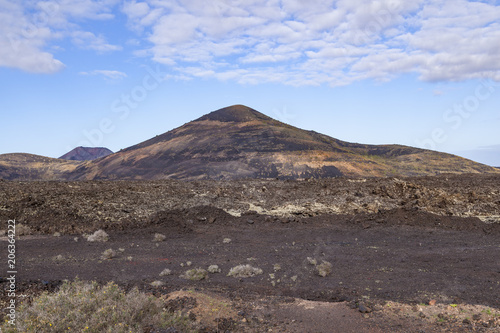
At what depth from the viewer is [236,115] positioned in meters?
74.8

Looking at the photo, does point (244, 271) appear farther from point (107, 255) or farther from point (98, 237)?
point (98, 237)

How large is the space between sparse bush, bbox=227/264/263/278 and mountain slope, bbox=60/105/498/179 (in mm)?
36904

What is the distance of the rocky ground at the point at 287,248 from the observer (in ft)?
26.9

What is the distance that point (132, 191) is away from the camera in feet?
84.2

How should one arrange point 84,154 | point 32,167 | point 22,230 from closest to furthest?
point 22,230 < point 32,167 < point 84,154

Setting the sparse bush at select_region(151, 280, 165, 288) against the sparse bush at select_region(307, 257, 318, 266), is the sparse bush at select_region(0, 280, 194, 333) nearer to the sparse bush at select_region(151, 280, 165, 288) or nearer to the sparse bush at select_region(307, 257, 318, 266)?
the sparse bush at select_region(151, 280, 165, 288)

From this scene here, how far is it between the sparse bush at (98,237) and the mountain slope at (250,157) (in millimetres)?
31788

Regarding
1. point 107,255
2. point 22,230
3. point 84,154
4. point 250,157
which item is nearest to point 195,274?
point 107,255

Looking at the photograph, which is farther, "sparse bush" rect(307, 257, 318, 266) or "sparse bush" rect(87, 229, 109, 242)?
"sparse bush" rect(87, 229, 109, 242)

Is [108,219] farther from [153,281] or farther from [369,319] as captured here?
[369,319]

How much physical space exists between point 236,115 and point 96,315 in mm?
69551

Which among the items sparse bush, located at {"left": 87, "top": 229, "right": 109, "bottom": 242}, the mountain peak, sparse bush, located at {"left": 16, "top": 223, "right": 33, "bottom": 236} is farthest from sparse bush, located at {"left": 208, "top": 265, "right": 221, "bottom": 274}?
the mountain peak

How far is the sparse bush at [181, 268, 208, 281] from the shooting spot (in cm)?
1106

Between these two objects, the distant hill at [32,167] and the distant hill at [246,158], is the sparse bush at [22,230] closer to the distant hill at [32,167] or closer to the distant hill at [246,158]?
the distant hill at [246,158]
